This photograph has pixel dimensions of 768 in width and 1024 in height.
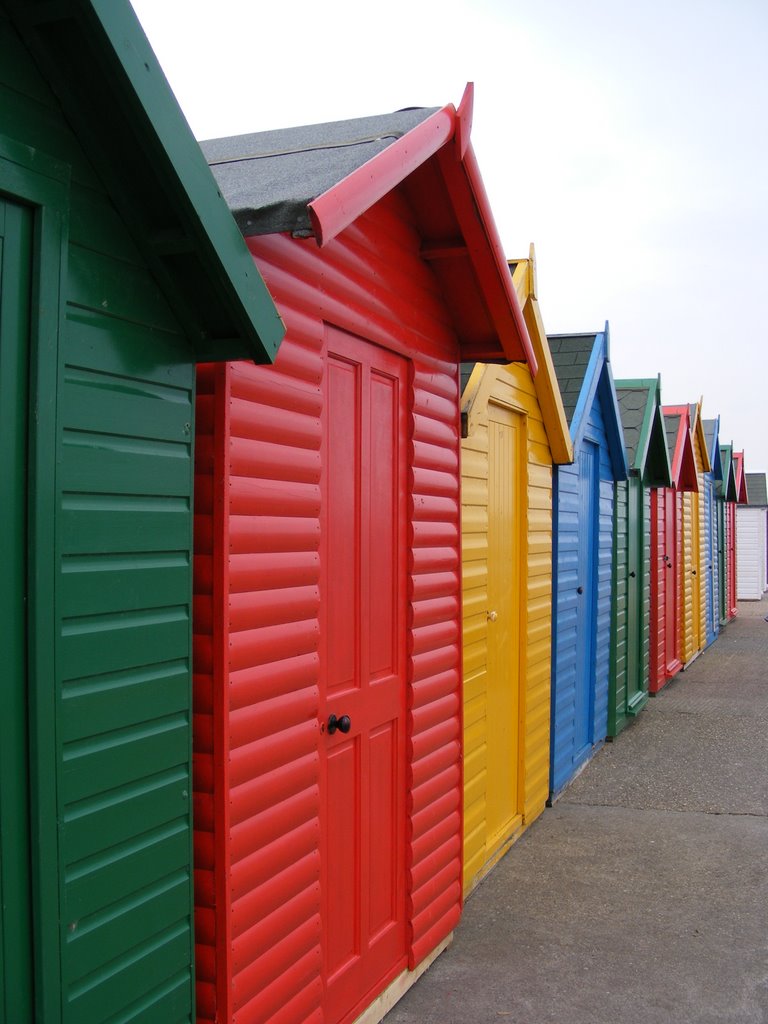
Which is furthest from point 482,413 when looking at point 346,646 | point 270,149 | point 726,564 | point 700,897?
point 726,564

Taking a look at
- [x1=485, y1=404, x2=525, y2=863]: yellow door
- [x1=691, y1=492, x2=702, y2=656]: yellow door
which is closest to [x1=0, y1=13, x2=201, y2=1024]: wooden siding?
[x1=485, y1=404, x2=525, y2=863]: yellow door

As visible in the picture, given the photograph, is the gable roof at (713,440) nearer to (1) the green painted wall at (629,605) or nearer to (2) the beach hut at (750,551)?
(1) the green painted wall at (629,605)

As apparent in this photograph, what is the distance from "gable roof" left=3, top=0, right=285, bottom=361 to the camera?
2203 mm

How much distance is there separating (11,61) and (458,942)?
4.73 meters

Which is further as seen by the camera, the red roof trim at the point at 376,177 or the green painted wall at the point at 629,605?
the green painted wall at the point at 629,605

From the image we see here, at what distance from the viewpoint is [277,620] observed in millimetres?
3422

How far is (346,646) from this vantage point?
411cm

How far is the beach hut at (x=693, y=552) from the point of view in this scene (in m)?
16.4

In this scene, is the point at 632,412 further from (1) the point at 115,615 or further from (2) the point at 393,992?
(1) the point at 115,615

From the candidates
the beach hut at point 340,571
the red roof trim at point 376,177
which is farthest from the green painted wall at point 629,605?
the red roof trim at point 376,177

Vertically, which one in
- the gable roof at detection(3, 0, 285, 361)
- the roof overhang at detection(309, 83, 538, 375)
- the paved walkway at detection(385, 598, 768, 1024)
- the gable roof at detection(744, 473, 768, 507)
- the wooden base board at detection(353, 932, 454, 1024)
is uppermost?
the gable roof at detection(744, 473, 768, 507)

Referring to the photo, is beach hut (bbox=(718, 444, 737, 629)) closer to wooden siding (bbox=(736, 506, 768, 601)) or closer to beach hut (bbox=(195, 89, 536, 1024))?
wooden siding (bbox=(736, 506, 768, 601))

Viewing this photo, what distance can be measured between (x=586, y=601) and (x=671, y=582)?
6200 millimetres

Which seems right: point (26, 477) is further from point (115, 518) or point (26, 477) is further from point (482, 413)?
point (482, 413)
